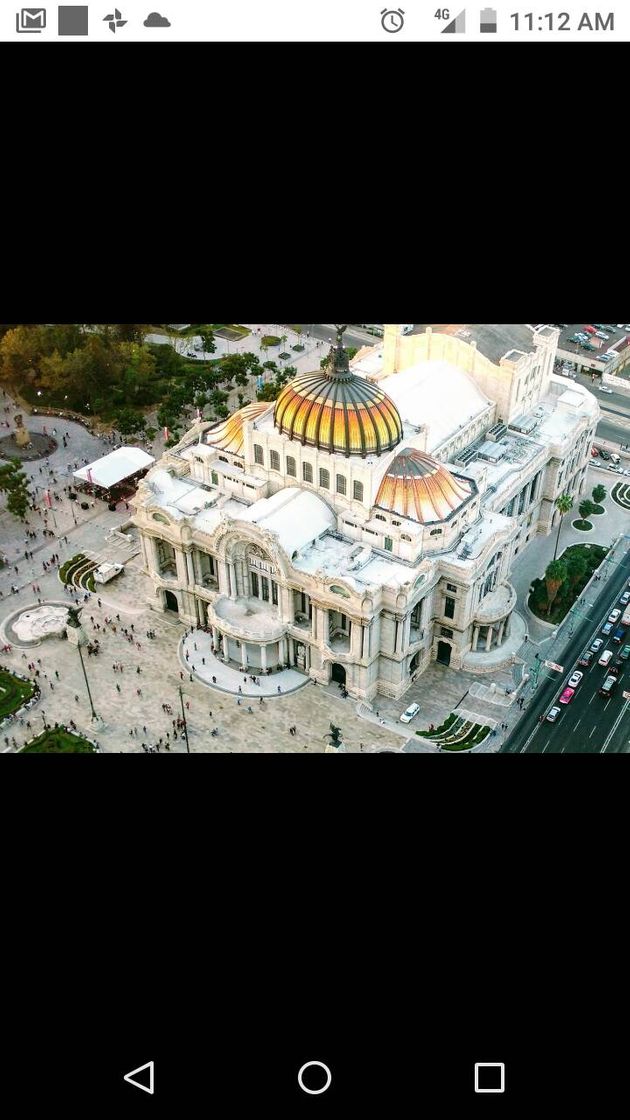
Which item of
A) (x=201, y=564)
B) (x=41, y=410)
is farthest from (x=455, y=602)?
(x=41, y=410)

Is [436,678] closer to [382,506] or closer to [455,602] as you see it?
[455,602]

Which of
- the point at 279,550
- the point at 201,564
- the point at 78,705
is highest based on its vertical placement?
the point at 279,550

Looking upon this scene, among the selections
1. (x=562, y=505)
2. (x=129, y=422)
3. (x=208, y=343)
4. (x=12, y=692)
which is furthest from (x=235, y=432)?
(x=208, y=343)
